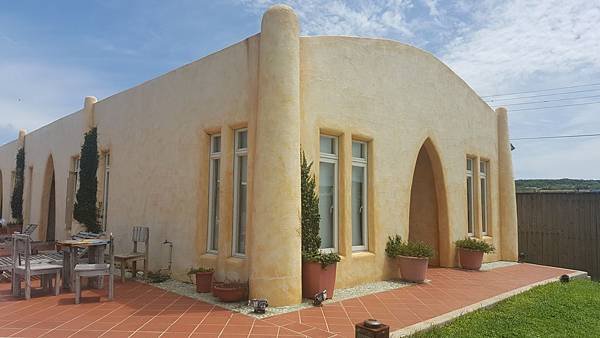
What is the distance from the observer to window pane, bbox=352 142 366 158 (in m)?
8.57

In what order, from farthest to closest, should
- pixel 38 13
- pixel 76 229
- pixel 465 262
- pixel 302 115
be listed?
1. pixel 76 229
2. pixel 465 262
3. pixel 38 13
4. pixel 302 115

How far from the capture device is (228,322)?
5539 mm

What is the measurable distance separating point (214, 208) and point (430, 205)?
5983mm

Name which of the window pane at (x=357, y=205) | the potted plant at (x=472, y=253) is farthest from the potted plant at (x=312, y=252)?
the potted plant at (x=472, y=253)

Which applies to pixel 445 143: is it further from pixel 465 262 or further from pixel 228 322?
pixel 228 322

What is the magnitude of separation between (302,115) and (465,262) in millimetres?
6173

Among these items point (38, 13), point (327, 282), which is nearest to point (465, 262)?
point (327, 282)

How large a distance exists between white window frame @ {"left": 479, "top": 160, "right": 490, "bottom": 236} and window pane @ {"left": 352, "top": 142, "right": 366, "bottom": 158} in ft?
18.2

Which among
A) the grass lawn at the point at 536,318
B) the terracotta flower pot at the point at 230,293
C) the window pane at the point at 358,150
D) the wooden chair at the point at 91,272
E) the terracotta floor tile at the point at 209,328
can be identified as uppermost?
the window pane at the point at 358,150

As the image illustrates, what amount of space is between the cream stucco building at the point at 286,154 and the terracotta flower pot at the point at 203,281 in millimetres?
235

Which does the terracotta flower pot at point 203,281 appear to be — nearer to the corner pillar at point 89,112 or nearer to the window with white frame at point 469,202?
the corner pillar at point 89,112

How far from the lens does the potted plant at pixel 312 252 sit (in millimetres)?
6789

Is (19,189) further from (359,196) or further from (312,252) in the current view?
(312,252)

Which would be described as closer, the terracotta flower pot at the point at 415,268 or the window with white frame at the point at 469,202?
the terracotta flower pot at the point at 415,268
